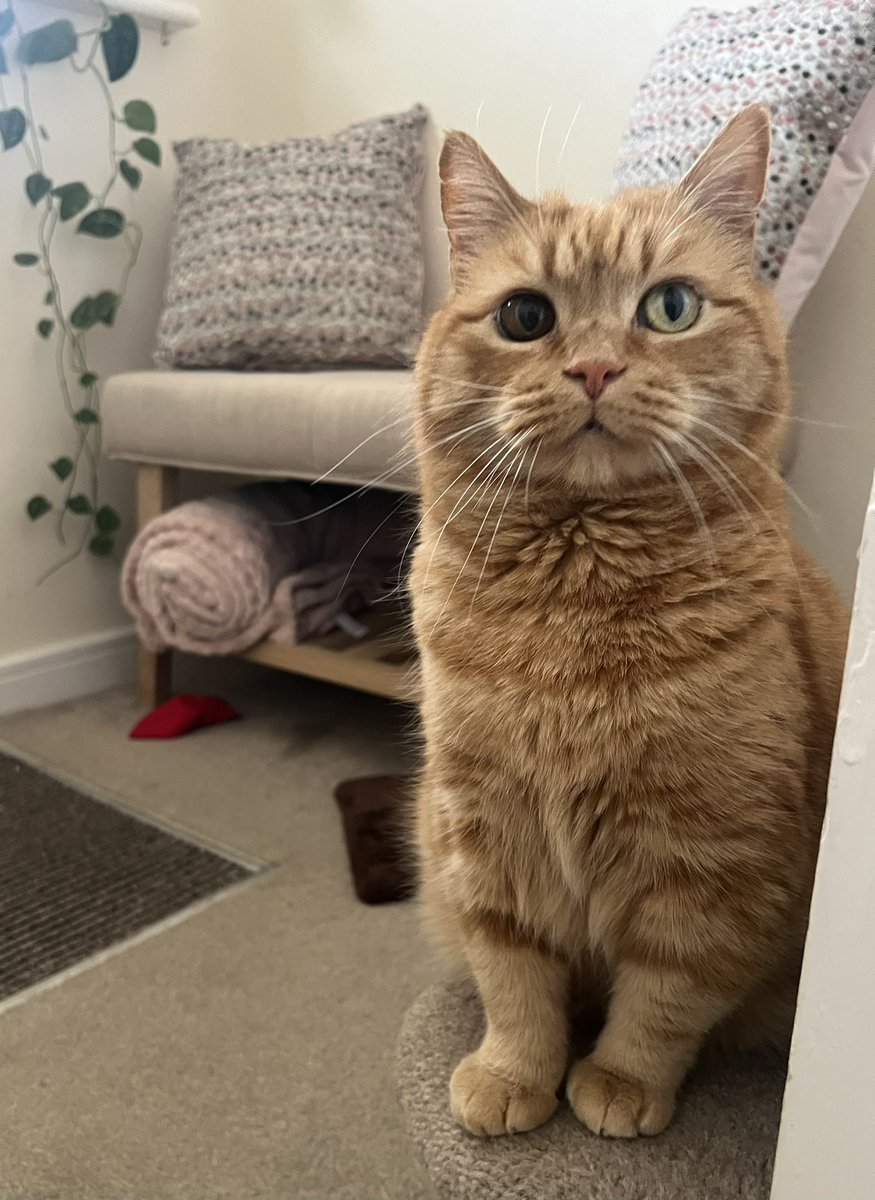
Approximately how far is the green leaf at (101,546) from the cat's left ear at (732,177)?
66.3 inches

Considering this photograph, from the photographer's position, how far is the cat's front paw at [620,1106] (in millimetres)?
731

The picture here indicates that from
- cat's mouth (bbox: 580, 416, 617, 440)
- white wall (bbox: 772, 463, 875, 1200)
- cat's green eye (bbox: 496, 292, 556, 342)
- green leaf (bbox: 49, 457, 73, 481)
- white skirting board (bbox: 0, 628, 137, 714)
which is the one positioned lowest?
white skirting board (bbox: 0, 628, 137, 714)

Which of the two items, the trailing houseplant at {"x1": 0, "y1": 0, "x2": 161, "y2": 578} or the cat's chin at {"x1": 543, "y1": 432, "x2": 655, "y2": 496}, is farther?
the trailing houseplant at {"x1": 0, "y1": 0, "x2": 161, "y2": 578}

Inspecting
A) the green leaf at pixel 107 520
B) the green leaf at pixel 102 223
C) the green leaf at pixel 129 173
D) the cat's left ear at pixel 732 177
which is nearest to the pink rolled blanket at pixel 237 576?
the green leaf at pixel 107 520

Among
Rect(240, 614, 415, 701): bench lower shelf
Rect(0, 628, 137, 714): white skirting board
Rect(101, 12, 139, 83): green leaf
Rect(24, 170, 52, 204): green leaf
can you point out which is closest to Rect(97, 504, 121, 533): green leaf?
Rect(0, 628, 137, 714): white skirting board

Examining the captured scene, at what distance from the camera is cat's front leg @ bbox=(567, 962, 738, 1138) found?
2.34 feet

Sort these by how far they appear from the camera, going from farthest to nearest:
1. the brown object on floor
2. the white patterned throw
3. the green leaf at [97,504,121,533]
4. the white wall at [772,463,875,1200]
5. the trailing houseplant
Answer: the green leaf at [97,504,121,533]
the trailing houseplant
the brown object on floor
the white patterned throw
the white wall at [772,463,875,1200]

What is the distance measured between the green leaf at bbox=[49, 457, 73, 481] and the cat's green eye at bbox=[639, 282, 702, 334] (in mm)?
1638

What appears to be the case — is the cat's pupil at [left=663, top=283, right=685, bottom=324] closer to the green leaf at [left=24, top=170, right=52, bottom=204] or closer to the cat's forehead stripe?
the cat's forehead stripe

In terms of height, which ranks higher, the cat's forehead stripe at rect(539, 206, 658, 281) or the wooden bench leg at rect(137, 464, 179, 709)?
the cat's forehead stripe at rect(539, 206, 658, 281)

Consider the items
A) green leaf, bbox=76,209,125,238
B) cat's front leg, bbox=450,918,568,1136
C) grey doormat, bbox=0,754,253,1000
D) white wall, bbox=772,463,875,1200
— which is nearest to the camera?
white wall, bbox=772,463,875,1200

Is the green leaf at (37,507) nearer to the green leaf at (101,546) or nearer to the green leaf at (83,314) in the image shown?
the green leaf at (101,546)

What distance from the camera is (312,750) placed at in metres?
1.88

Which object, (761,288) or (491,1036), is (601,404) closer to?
(761,288)
